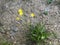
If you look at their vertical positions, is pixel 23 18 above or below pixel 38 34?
above

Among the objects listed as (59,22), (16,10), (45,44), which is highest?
(16,10)

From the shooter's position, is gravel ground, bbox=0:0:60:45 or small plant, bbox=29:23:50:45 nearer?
small plant, bbox=29:23:50:45

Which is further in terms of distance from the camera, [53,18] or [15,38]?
[53,18]

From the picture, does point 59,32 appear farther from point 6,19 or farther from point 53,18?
point 6,19

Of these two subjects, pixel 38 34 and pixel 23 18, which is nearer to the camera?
pixel 38 34

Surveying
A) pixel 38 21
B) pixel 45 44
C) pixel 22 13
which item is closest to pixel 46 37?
pixel 45 44
